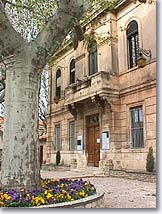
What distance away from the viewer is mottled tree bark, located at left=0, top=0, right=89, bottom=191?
3.71 m

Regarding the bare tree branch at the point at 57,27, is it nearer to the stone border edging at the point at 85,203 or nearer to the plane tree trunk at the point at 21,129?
the plane tree trunk at the point at 21,129

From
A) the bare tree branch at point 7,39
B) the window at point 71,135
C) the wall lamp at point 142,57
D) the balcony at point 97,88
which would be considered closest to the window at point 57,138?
the window at point 71,135

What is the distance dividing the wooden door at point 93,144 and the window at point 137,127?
173cm

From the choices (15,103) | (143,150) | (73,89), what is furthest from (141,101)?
(15,103)

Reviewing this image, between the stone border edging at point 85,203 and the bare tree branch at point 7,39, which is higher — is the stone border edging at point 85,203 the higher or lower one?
the lower one

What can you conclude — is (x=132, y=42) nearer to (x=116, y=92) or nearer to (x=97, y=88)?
(x=116, y=92)

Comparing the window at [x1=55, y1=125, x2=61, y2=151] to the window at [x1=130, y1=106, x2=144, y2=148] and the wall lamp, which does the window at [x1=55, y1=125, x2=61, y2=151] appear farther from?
the wall lamp

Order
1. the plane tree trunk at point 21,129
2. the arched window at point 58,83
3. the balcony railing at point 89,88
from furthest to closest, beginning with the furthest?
the arched window at point 58,83
the balcony railing at point 89,88
the plane tree trunk at point 21,129

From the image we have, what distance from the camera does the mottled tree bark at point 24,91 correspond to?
3711 mm

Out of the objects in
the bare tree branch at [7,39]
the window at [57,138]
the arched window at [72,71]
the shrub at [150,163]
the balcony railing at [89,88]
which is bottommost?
the shrub at [150,163]

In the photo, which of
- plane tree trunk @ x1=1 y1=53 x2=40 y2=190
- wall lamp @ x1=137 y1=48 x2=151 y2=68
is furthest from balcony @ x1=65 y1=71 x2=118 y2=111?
plane tree trunk @ x1=1 y1=53 x2=40 y2=190

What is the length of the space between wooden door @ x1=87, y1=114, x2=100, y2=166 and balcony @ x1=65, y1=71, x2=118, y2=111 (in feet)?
3.58

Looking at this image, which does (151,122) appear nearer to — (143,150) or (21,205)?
(143,150)

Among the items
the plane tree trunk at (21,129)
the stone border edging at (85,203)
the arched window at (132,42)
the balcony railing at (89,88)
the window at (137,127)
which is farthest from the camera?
the balcony railing at (89,88)
